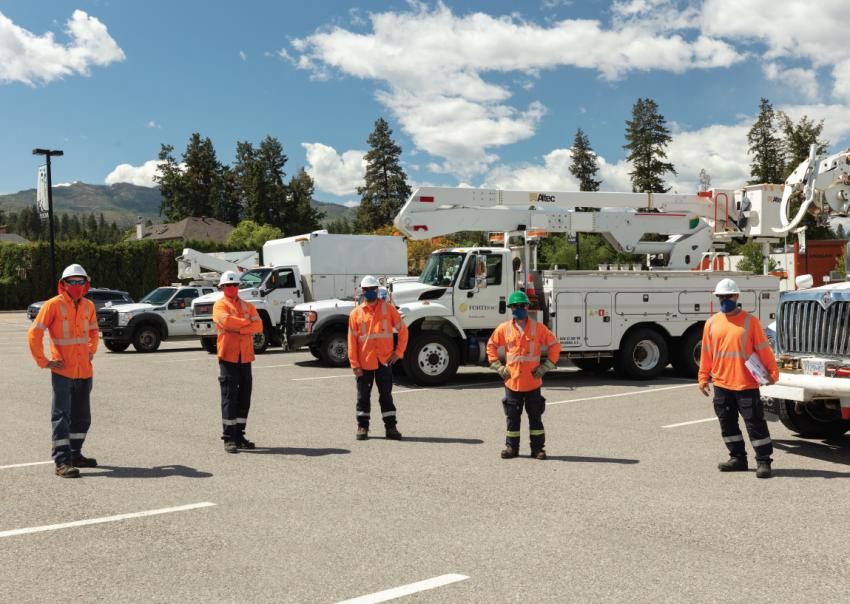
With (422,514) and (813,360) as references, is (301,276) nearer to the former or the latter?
(813,360)

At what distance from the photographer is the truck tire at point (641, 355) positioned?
585 inches

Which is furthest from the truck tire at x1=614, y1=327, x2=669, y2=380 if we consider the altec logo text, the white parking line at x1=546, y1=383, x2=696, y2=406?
the altec logo text

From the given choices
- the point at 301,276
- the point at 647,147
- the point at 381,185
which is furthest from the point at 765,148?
the point at 301,276

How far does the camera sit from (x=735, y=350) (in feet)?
25.0

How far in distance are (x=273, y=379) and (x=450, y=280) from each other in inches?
150

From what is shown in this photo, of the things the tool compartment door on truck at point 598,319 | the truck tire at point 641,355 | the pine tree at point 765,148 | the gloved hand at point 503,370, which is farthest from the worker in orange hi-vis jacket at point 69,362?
the pine tree at point 765,148

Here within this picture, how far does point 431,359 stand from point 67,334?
7.26m

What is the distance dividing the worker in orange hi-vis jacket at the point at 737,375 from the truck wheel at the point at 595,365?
26.2 feet

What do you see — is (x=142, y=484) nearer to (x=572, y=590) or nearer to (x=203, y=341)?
(x=572, y=590)

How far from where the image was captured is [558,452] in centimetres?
864

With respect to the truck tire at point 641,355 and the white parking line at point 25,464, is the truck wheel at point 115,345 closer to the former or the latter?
the truck tire at point 641,355

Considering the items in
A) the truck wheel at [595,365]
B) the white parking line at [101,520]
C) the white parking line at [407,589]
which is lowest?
the white parking line at [407,589]

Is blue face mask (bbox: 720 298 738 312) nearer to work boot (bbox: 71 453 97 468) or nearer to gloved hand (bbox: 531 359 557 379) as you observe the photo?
gloved hand (bbox: 531 359 557 379)

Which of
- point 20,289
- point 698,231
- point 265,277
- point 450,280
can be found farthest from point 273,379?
point 20,289
